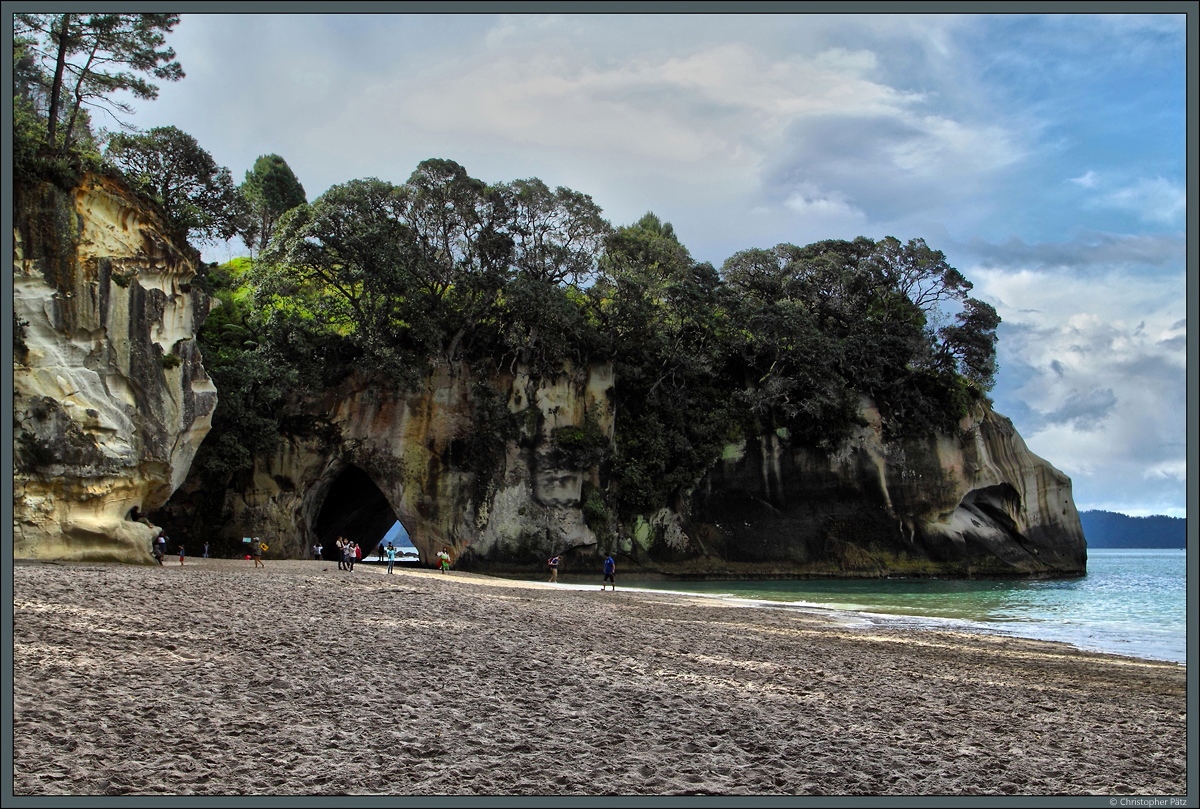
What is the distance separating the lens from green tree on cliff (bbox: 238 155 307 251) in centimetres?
5562

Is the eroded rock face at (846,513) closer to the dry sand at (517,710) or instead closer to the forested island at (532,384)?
the forested island at (532,384)

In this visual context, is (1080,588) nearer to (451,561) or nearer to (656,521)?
(656,521)

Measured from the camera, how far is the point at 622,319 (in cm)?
4075

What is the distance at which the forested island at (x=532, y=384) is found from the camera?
2733 centimetres

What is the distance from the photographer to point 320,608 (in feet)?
41.7

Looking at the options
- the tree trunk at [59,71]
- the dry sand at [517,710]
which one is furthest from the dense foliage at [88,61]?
the dry sand at [517,710]

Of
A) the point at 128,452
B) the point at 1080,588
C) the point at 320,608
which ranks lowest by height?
the point at 1080,588

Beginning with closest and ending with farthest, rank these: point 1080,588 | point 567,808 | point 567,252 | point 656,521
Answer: point 567,808
point 1080,588
point 567,252
point 656,521

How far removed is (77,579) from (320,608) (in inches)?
168

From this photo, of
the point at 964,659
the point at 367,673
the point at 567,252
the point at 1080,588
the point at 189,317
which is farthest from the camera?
the point at 567,252

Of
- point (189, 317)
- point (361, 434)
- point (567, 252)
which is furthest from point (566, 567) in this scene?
point (189, 317)

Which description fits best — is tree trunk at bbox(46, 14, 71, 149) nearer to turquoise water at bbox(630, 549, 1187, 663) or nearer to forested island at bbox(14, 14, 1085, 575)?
forested island at bbox(14, 14, 1085, 575)

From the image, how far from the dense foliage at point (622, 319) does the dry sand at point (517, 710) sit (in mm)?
23683

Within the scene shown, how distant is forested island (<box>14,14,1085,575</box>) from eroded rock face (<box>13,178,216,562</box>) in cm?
17
